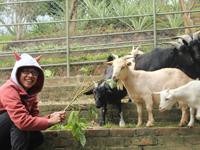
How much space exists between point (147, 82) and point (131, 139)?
0.96m

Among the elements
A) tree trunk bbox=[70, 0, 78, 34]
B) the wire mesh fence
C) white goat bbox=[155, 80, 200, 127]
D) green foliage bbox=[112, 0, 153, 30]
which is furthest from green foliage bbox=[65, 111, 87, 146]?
tree trunk bbox=[70, 0, 78, 34]

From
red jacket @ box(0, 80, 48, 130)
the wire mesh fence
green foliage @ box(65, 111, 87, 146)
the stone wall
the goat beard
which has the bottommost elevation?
the stone wall

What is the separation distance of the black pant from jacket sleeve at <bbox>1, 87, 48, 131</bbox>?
7 cm

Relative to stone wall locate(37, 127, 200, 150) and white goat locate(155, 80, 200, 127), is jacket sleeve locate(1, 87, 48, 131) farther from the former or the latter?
white goat locate(155, 80, 200, 127)

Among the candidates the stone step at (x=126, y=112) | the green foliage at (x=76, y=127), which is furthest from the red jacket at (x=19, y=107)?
the stone step at (x=126, y=112)

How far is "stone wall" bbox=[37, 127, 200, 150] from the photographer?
19.6 ft

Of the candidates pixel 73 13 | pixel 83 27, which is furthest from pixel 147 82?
pixel 83 27

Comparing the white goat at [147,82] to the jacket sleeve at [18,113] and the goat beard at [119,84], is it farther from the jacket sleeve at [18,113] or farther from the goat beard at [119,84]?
the jacket sleeve at [18,113]

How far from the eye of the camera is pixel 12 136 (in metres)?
5.26

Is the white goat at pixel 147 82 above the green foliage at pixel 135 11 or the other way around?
the other way around

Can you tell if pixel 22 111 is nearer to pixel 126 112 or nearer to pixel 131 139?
pixel 131 139

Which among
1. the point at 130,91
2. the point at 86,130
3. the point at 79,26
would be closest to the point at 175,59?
the point at 130,91

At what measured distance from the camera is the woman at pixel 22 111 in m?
5.23

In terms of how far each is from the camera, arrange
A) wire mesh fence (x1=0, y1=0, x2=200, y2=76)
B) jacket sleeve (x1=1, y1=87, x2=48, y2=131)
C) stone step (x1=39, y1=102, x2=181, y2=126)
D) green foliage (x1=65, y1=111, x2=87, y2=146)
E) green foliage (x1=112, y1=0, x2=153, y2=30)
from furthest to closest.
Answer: green foliage (x1=112, y1=0, x2=153, y2=30)
wire mesh fence (x1=0, y1=0, x2=200, y2=76)
stone step (x1=39, y1=102, x2=181, y2=126)
green foliage (x1=65, y1=111, x2=87, y2=146)
jacket sleeve (x1=1, y1=87, x2=48, y2=131)
